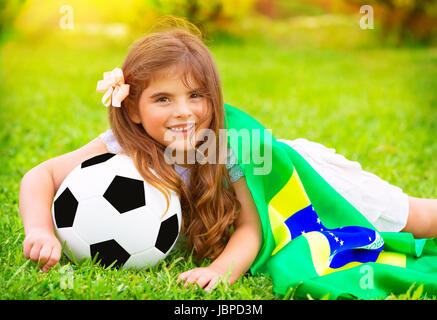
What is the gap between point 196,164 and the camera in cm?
208

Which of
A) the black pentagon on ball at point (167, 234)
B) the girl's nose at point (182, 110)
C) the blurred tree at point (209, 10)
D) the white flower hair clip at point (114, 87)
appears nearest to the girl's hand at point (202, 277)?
the black pentagon on ball at point (167, 234)

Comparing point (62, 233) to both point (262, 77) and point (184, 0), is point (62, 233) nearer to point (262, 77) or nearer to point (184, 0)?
point (262, 77)

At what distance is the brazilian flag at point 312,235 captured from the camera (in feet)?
5.85

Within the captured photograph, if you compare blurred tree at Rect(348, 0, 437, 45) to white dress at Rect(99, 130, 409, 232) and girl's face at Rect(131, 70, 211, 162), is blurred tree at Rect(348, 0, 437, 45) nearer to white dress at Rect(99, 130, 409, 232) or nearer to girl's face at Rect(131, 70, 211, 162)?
white dress at Rect(99, 130, 409, 232)

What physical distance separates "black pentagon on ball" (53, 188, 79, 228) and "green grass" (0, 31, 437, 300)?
157 millimetres

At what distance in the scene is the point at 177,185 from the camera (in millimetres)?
1976

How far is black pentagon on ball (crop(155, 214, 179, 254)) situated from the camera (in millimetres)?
1848

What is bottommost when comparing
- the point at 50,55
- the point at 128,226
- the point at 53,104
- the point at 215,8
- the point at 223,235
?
the point at 223,235

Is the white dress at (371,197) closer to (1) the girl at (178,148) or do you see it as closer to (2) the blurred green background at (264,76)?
(1) the girl at (178,148)

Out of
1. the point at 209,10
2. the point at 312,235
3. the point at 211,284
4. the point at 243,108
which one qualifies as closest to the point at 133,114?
the point at 211,284

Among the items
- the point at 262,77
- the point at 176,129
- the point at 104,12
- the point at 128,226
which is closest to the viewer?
the point at 128,226

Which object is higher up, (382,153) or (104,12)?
(104,12)

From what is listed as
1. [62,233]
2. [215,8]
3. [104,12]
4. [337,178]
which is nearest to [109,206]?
[62,233]

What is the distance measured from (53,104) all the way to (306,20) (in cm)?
765
